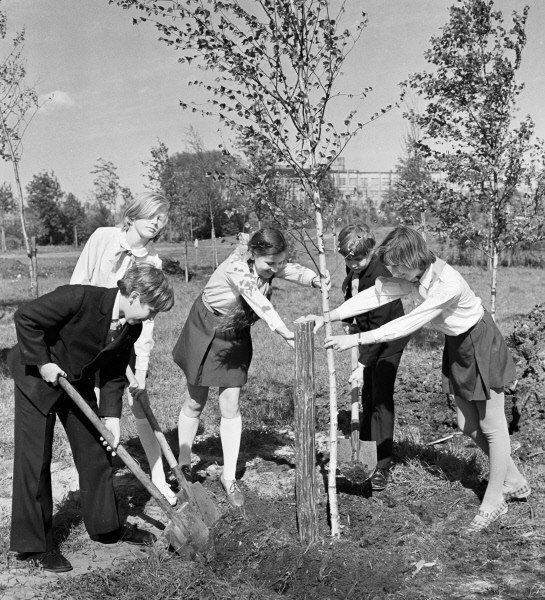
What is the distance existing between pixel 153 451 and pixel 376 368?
1493 mm

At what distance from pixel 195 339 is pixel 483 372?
173 cm

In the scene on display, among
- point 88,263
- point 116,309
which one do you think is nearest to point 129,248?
point 88,263

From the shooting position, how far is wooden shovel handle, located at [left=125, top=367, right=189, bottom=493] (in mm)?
3590

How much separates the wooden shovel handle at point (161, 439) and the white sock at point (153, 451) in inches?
10.9

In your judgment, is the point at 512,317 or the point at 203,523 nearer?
the point at 203,523

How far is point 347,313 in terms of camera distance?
371 cm

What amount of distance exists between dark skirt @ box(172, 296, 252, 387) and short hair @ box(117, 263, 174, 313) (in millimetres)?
957

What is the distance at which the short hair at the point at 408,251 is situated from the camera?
3.42m

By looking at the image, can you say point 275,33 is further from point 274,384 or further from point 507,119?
point 507,119

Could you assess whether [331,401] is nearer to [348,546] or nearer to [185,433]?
[348,546]

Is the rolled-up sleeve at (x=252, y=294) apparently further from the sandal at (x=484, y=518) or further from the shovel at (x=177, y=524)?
the sandal at (x=484, y=518)

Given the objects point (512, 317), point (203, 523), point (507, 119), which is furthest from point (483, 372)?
point (512, 317)

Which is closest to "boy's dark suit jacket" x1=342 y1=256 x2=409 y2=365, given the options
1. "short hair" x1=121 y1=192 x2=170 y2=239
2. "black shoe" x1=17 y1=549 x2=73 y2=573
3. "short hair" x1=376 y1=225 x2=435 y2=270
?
"short hair" x1=376 y1=225 x2=435 y2=270

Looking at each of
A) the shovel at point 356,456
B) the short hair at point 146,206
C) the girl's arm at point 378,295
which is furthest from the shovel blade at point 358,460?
the short hair at point 146,206
